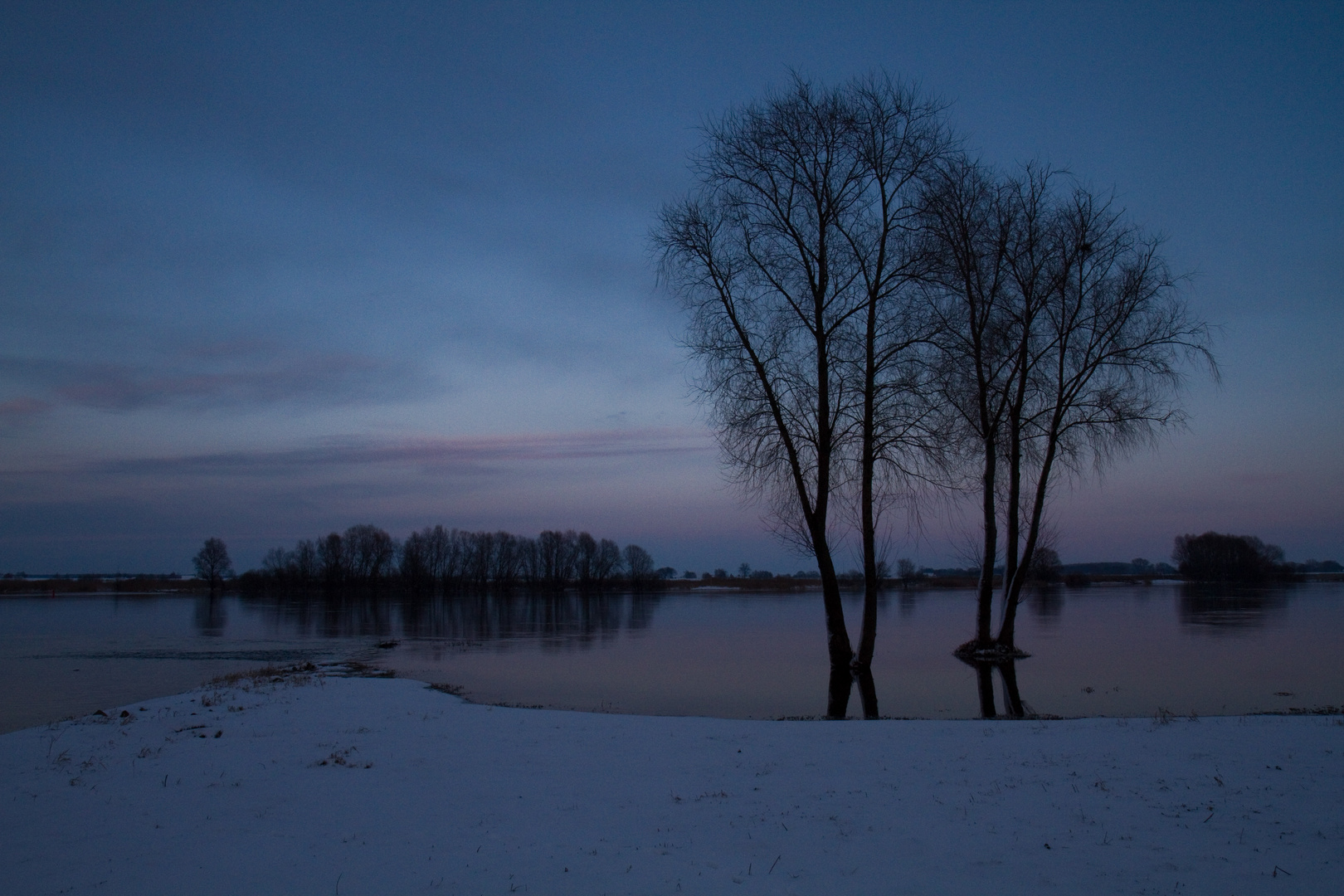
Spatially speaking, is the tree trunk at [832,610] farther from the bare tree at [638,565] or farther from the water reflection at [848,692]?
the bare tree at [638,565]

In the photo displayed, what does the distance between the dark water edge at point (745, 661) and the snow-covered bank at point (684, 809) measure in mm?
4298

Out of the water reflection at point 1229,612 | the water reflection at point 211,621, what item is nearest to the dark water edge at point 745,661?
the water reflection at point 1229,612

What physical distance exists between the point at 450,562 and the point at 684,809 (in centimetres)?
10615

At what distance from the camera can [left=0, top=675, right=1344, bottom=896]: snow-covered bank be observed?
16.2 feet

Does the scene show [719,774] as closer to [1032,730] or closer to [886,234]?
[1032,730]

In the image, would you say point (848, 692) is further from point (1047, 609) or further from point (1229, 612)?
point (1047, 609)

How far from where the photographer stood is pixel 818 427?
15609 mm

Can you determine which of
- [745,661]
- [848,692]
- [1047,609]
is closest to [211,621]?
[745,661]

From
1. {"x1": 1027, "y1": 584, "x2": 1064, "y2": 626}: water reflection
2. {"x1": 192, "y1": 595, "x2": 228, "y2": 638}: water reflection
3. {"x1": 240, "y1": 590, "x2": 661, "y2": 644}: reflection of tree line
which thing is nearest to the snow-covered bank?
{"x1": 240, "y1": 590, "x2": 661, "y2": 644}: reflection of tree line

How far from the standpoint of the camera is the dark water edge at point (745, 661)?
13641 millimetres

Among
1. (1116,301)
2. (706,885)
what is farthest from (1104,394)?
(706,885)

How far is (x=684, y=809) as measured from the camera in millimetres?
6336

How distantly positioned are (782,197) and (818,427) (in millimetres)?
4667

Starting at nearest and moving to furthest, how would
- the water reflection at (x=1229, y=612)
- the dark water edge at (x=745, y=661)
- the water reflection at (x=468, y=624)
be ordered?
the dark water edge at (x=745, y=661) < the water reflection at (x=1229, y=612) < the water reflection at (x=468, y=624)
